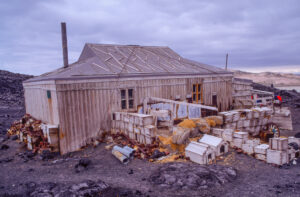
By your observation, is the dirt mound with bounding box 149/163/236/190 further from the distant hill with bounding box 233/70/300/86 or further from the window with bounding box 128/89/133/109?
the distant hill with bounding box 233/70/300/86

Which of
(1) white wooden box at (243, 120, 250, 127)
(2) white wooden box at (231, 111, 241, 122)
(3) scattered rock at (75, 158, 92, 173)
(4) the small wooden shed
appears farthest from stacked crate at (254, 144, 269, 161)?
(3) scattered rock at (75, 158, 92, 173)

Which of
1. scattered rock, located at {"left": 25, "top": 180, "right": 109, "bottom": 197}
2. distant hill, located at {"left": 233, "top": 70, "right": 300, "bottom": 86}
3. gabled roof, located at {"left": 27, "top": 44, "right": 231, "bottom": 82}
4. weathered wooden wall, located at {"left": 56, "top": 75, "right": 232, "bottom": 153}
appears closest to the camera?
scattered rock, located at {"left": 25, "top": 180, "right": 109, "bottom": 197}

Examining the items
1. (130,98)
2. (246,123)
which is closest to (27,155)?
(130,98)

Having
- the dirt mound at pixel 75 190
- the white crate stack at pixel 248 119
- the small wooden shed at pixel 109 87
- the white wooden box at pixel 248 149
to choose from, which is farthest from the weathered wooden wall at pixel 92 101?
the white wooden box at pixel 248 149

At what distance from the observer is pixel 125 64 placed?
14438mm

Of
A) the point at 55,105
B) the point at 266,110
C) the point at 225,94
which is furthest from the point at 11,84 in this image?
the point at 266,110

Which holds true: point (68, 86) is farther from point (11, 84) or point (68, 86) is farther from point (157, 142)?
point (11, 84)

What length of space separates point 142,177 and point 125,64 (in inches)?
343

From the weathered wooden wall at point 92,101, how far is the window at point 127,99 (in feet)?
0.86

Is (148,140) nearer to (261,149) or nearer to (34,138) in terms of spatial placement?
(261,149)

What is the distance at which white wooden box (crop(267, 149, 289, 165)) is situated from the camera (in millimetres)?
8195

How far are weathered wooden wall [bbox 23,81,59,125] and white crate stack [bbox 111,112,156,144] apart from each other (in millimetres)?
3240

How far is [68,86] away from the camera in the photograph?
10.9 metres

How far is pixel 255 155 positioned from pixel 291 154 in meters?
1.37
